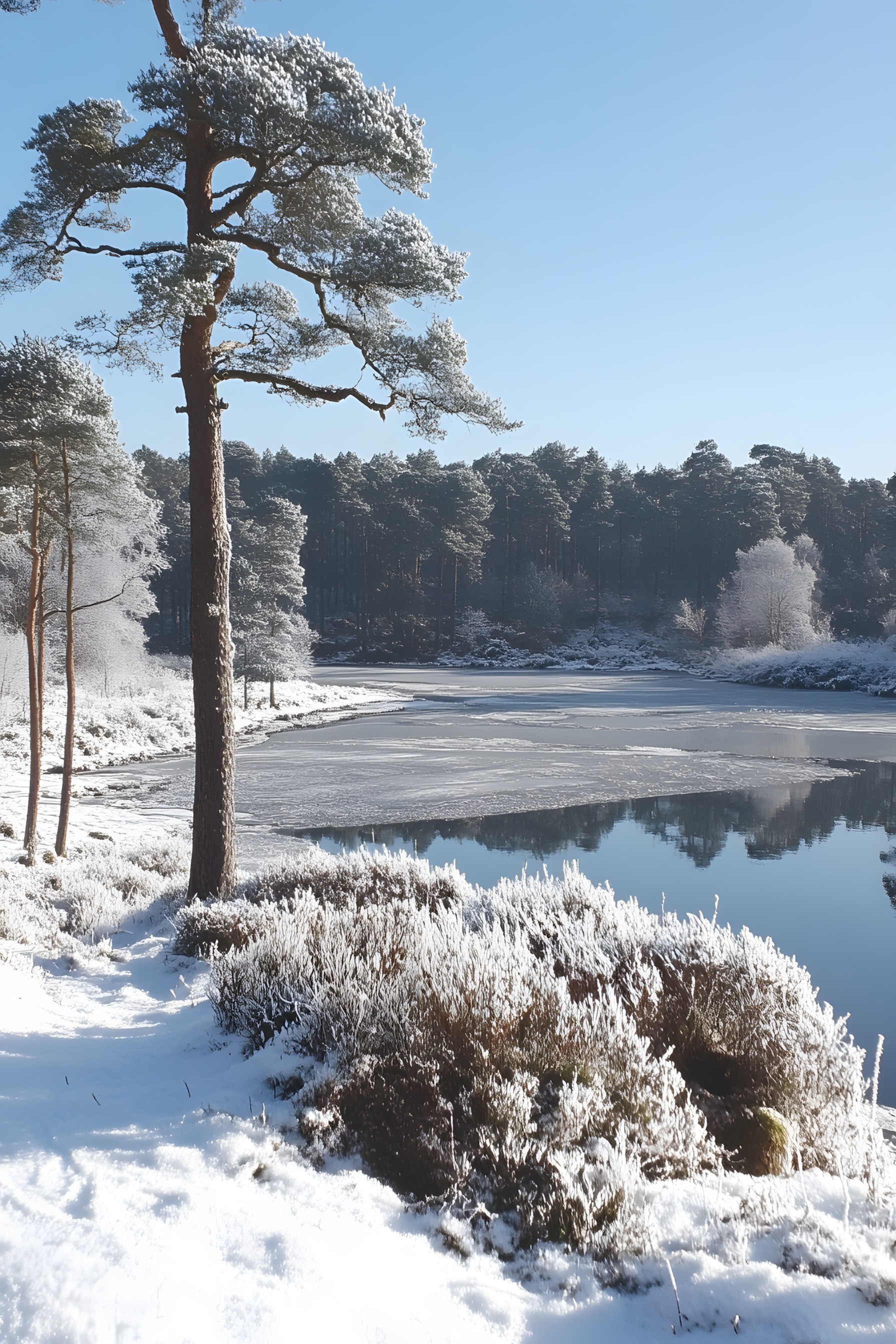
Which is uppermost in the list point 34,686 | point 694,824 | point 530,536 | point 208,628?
point 530,536

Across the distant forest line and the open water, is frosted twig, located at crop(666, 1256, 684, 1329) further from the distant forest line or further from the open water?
the distant forest line

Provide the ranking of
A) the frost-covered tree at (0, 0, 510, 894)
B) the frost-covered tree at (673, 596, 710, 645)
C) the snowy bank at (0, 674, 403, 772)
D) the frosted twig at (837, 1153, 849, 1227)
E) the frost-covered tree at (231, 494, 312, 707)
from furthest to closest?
the frost-covered tree at (673, 596, 710, 645), the frost-covered tree at (231, 494, 312, 707), the snowy bank at (0, 674, 403, 772), the frost-covered tree at (0, 0, 510, 894), the frosted twig at (837, 1153, 849, 1227)

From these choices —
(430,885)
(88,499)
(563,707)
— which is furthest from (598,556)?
(430,885)

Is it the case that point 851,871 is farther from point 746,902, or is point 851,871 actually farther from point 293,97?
point 293,97

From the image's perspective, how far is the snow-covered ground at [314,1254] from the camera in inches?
96.5

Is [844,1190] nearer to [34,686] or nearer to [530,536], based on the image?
[34,686]

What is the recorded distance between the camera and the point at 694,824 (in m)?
15.7

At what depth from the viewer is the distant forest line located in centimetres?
7419

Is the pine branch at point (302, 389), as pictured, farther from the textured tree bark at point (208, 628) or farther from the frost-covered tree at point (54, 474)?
the frost-covered tree at point (54, 474)

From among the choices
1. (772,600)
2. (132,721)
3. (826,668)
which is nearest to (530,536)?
(772,600)

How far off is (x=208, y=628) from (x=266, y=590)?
30.5m

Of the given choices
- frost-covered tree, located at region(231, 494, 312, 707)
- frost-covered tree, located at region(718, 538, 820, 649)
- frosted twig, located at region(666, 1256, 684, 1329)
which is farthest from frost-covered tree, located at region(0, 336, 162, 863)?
frost-covered tree, located at region(718, 538, 820, 649)

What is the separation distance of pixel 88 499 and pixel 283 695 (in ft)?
87.8

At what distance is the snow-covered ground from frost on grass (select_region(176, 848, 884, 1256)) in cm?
19
